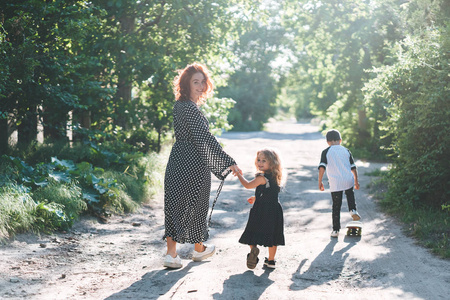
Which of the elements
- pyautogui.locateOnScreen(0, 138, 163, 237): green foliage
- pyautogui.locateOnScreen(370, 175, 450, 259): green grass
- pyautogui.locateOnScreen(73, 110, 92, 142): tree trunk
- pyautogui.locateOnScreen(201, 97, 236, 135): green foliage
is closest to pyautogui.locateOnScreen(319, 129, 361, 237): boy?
pyautogui.locateOnScreen(370, 175, 450, 259): green grass

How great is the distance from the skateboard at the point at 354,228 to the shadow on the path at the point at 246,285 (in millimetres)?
2133

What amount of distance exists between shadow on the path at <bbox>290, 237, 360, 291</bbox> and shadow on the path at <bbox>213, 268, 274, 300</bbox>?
0.93ft

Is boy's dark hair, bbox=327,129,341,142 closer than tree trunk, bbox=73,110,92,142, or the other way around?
boy's dark hair, bbox=327,129,341,142

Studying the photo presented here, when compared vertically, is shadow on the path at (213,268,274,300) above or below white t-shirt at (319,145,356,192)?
below

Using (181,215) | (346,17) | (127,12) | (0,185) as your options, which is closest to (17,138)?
(127,12)

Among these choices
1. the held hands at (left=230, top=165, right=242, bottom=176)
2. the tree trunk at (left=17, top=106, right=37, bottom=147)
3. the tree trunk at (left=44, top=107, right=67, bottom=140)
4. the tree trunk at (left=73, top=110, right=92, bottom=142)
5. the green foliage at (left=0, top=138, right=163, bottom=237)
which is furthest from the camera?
the tree trunk at (left=73, top=110, right=92, bottom=142)

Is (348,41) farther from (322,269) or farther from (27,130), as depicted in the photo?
(322,269)

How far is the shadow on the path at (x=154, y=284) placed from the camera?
13.3 ft

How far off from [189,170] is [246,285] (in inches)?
50.8

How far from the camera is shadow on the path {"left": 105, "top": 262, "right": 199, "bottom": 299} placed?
13.3 ft

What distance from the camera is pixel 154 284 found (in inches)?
173

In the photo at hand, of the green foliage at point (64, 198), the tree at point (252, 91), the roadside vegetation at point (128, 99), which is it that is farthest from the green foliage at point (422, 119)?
the tree at point (252, 91)

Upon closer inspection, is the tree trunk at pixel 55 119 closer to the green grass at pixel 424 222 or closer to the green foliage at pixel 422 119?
the green foliage at pixel 422 119

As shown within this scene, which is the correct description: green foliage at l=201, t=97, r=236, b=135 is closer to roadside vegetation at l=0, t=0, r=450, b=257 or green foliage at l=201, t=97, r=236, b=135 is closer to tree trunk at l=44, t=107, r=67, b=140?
roadside vegetation at l=0, t=0, r=450, b=257
